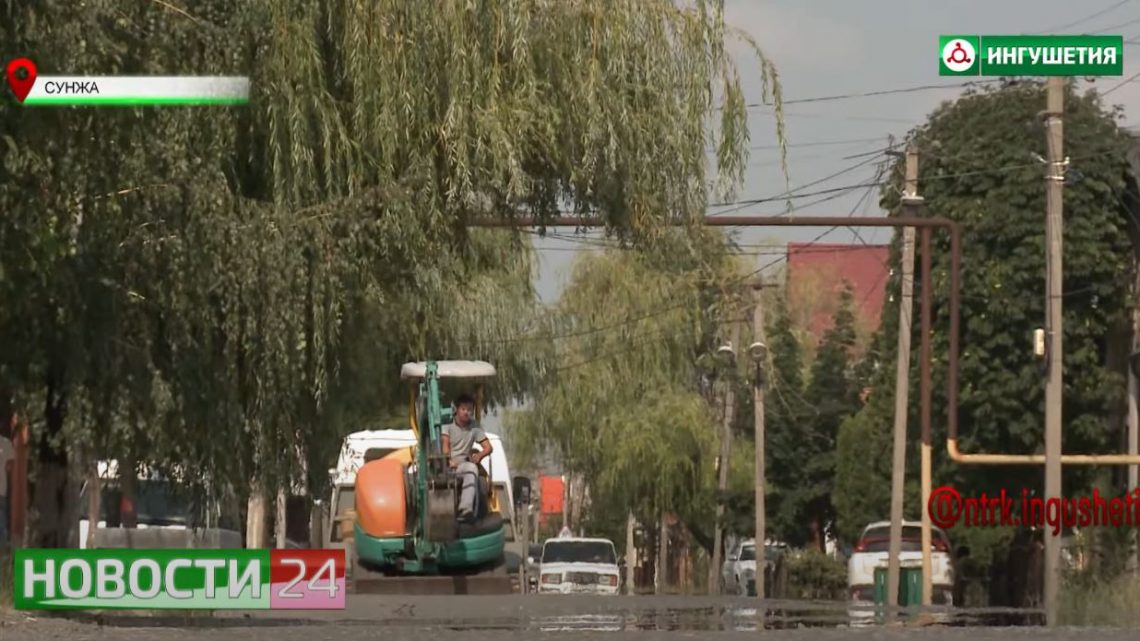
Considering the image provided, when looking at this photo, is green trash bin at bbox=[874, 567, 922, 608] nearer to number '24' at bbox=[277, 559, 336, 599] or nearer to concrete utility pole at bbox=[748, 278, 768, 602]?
concrete utility pole at bbox=[748, 278, 768, 602]

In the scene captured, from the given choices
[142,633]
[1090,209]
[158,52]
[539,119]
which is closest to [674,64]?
[539,119]

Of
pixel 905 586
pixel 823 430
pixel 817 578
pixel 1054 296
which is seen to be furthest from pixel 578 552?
pixel 1054 296

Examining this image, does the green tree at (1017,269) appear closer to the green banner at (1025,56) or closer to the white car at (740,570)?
the white car at (740,570)

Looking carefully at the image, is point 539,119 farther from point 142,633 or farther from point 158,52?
point 142,633

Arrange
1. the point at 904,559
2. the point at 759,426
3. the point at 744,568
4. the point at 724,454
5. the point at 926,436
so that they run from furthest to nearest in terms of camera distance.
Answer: the point at 724,454
the point at 744,568
the point at 759,426
the point at 904,559
the point at 926,436

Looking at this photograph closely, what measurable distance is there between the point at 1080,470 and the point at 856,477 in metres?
12.5

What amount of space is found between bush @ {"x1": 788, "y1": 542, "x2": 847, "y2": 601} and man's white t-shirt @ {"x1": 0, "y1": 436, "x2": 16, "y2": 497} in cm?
2916

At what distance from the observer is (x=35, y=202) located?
50.3 ft

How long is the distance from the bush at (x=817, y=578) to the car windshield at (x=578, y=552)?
6124mm

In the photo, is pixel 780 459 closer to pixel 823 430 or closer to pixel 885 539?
pixel 823 430

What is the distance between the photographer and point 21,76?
14.6 metres

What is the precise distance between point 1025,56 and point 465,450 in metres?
7.22

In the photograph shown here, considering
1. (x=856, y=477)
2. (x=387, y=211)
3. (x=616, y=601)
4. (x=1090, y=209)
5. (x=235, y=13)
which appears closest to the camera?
(x=235, y=13)

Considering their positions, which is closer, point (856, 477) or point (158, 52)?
point (158, 52)
